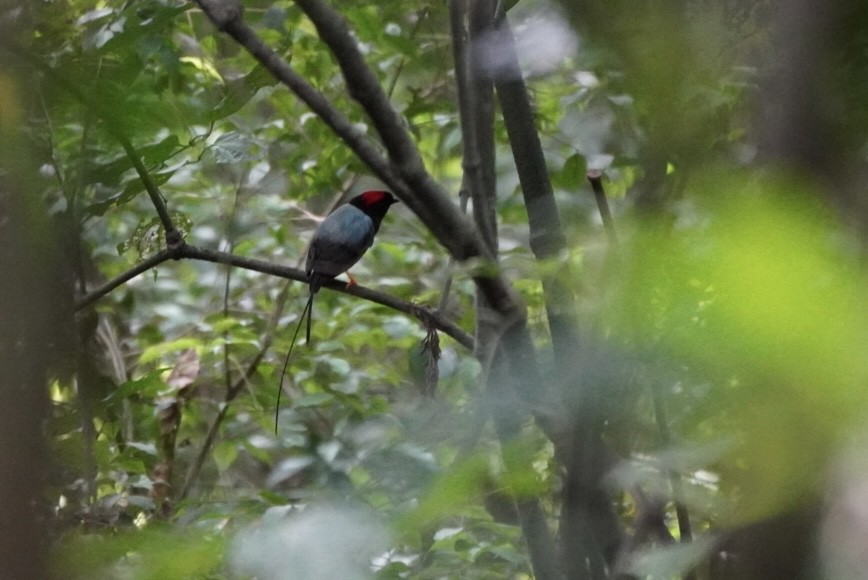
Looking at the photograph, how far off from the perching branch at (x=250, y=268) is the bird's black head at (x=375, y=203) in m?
0.87

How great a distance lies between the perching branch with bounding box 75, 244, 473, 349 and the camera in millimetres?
1483

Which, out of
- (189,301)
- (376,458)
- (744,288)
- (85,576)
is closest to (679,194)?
(744,288)

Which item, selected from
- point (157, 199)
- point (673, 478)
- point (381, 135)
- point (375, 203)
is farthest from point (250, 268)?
point (375, 203)

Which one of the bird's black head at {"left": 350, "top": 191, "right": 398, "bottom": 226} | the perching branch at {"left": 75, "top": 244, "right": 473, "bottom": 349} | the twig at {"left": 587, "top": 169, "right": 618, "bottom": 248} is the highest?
the twig at {"left": 587, "top": 169, "right": 618, "bottom": 248}

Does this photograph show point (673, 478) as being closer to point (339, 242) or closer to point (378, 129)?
point (378, 129)

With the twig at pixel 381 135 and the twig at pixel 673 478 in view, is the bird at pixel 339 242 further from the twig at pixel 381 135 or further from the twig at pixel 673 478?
the twig at pixel 673 478

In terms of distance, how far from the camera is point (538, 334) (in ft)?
4.47

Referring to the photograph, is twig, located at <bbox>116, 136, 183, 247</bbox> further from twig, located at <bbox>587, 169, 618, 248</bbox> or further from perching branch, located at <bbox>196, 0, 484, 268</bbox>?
twig, located at <bbox>587, 169, 618, 248</bbox>

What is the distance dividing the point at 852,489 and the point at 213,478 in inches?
107

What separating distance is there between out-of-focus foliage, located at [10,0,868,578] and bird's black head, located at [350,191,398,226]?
214mm

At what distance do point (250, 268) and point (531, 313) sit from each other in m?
0.50

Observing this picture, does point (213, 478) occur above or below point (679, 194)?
below

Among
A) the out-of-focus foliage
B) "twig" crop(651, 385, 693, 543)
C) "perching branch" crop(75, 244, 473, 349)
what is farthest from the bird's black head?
"twig" crop(651, 385, 693, 543)

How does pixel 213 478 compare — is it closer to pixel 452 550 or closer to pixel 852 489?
pixel 452 550
